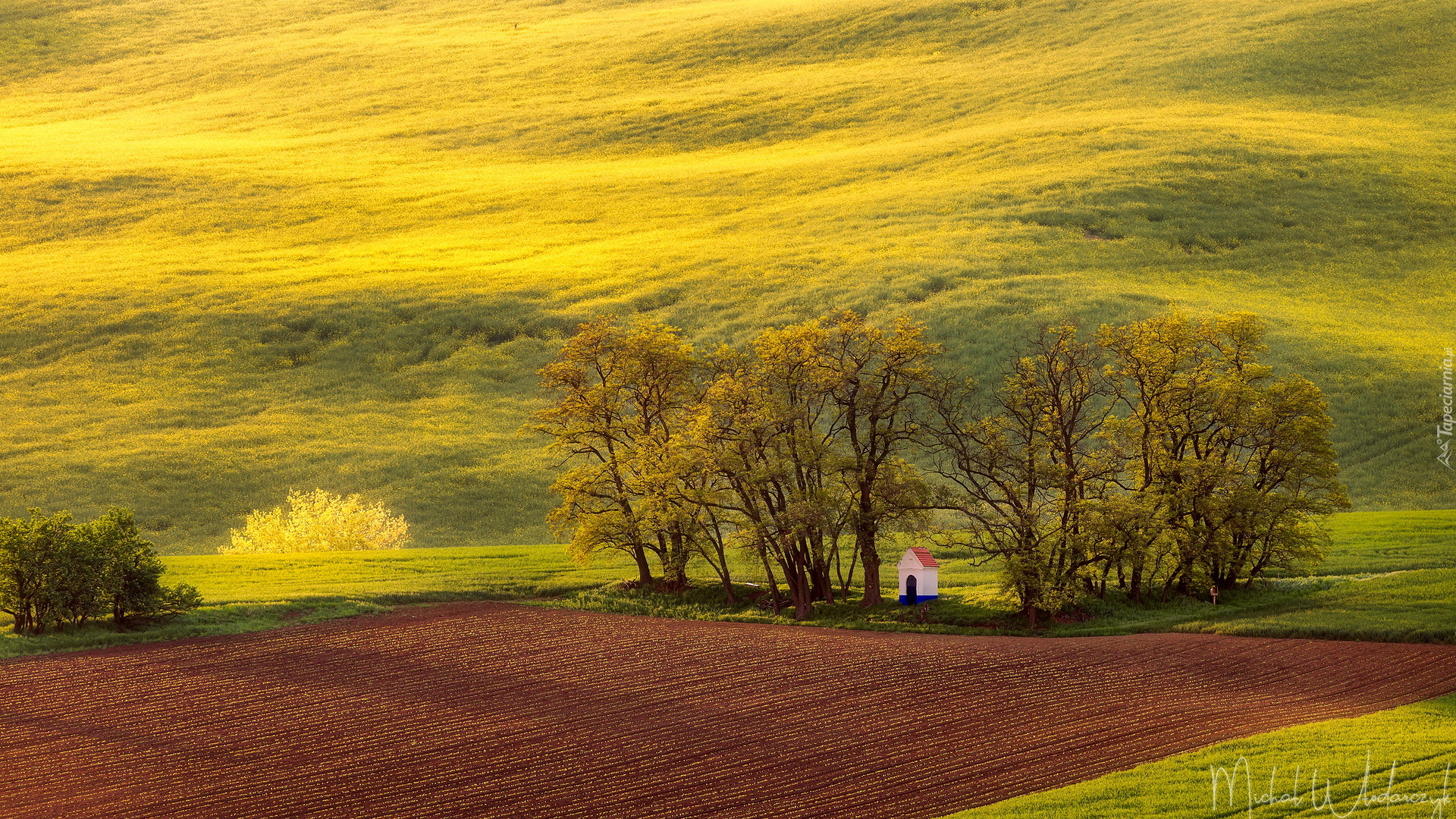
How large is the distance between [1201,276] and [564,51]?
82.9 m

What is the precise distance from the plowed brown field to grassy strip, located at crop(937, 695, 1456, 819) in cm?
97

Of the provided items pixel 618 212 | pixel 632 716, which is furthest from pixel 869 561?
pixel 618 212

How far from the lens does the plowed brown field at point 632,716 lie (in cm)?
2141

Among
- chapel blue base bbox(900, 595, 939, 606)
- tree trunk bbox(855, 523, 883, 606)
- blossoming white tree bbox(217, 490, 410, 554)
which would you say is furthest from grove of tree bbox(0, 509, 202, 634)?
chapel blue base bbox(900, 595, 939, 606)

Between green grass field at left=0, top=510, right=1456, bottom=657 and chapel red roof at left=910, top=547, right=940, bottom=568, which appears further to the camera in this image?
chapel red roof at left=910, top=547, right=940, bottom=568

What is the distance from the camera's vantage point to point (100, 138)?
119938 millimetres

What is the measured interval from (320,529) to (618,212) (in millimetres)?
49388

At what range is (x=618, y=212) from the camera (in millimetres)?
98562

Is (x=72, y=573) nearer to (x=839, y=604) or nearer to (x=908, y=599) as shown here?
(x=839, y=604)

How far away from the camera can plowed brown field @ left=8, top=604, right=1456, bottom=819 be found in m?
21.4

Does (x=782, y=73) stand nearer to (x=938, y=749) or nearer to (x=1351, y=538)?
(x=1351, y=538)

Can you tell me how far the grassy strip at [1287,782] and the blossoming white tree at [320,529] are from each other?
1566 inches

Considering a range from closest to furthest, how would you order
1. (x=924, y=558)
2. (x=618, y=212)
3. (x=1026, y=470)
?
(x=1026, y=470), (x=924, y=558), (x=618, y=212)

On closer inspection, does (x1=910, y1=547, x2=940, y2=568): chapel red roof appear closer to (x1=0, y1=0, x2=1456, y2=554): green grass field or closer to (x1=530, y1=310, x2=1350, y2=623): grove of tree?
A: (x1=530, y1=310, x2=1350, y2=623): grove of tree
